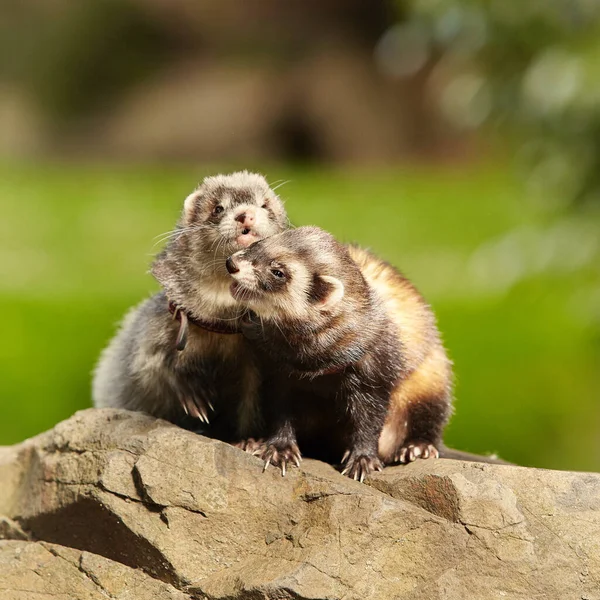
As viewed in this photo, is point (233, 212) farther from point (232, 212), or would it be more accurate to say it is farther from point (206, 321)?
point (206, 321)

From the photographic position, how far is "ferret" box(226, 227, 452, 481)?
5.20 meters

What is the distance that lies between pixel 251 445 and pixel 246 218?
1089 mm

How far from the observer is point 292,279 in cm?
520

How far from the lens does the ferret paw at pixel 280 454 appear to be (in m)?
5.18

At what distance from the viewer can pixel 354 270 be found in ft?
17.5

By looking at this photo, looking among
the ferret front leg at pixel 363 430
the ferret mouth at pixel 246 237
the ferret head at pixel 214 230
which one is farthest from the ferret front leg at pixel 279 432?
the ferret mouth at pixel 246 237

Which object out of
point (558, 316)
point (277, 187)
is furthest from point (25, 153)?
point (277, 187)

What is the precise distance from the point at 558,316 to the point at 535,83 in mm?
2191

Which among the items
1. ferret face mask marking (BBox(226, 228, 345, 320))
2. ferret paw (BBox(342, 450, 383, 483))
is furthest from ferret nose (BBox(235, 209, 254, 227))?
ferret paw (BBox(342, 450, 383, 483))

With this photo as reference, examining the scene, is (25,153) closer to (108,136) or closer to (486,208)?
(108,136)

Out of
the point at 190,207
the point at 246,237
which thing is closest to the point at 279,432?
the point at 246,237

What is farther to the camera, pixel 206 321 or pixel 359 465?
pixel 206 321

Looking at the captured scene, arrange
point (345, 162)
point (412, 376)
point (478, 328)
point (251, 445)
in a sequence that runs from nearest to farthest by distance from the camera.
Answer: point (251, 445), point (412, 376), point (478, 328), point (345, 162)

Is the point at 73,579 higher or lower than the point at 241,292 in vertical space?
lower
